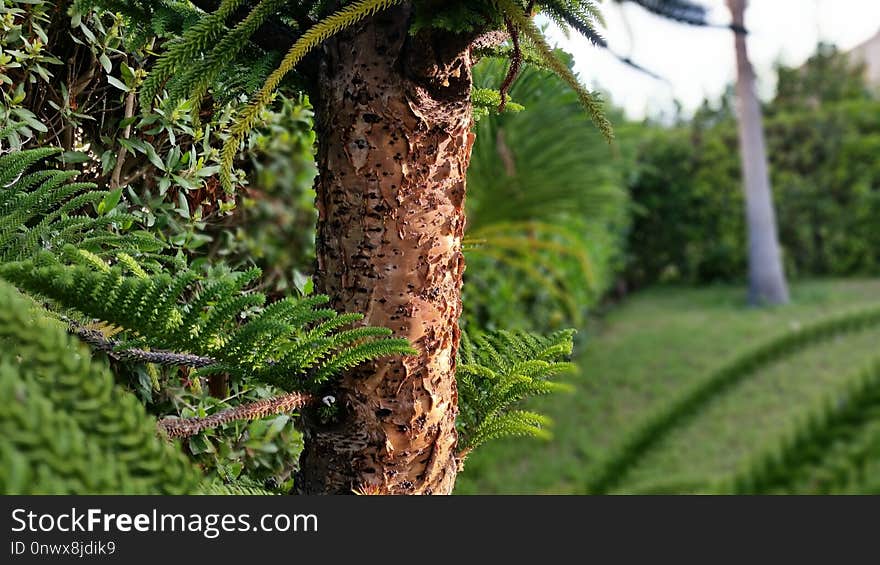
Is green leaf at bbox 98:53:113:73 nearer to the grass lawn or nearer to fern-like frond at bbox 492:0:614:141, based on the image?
fern-like frond at bbox 492:0:614:141

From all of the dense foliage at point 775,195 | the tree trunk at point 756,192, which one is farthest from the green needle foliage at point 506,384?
the dense foliage at point 775,195

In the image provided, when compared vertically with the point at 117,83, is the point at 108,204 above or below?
below

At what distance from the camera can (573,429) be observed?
571 centimetres

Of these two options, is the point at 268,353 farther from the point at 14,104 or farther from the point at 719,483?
the point at 14,104

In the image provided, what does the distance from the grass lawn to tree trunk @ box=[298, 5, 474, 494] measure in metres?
2.07

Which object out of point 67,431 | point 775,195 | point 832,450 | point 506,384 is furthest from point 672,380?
point 67,431

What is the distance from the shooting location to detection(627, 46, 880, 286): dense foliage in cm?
1056

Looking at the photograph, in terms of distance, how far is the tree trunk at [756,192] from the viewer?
9234 millimetres

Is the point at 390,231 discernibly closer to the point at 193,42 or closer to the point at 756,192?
the point at 193,42

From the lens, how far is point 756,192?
30.7 ft

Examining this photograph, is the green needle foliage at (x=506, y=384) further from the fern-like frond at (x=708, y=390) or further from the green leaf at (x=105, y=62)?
the green leaf at (x=105, y=62)

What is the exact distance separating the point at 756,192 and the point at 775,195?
6.77 feet

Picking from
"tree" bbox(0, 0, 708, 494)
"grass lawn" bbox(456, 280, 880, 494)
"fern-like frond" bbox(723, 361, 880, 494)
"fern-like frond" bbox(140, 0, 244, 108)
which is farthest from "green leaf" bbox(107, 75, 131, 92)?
"grass lawn" bbox(456, 280, 880, 494)

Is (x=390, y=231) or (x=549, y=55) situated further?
(x=390, y=231)
